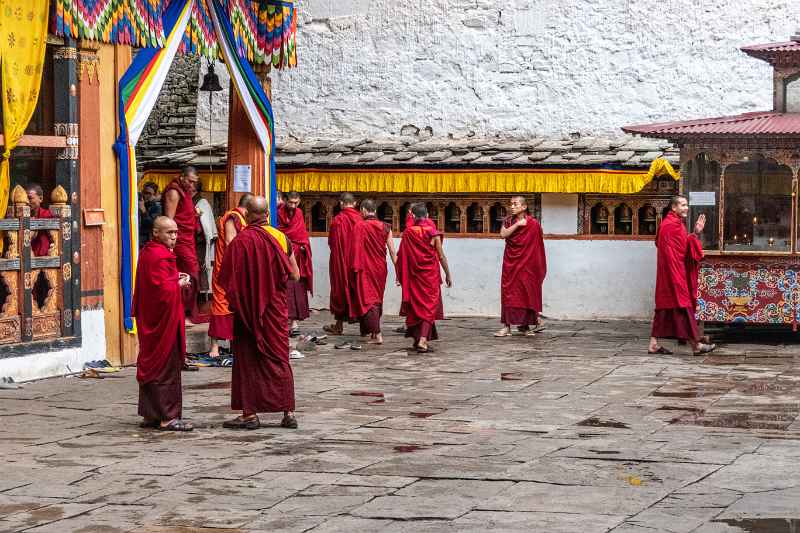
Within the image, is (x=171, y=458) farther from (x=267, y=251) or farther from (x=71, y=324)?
(x=71, y=324)

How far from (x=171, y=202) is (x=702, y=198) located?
5570mm

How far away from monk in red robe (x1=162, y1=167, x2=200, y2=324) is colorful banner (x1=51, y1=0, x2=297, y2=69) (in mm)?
1277

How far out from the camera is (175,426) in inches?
342

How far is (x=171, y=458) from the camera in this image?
7.73 metres

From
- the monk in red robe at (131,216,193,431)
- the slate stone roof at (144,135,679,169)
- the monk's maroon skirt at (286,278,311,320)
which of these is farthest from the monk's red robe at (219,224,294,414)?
the slate stone roof at (144,135,679,169)

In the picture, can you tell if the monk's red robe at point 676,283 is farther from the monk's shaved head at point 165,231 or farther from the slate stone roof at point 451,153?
the monk's shaved head at point 165,231

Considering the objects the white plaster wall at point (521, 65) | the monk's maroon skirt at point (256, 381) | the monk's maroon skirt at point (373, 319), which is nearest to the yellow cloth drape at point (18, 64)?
the monk's maroon skirt at point (256, 381)

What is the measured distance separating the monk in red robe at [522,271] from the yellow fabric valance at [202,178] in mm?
4378

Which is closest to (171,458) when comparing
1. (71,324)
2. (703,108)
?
(71,324)

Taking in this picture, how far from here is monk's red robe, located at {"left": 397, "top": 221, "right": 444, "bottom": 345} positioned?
13.5 meters

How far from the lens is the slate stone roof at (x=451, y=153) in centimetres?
1625

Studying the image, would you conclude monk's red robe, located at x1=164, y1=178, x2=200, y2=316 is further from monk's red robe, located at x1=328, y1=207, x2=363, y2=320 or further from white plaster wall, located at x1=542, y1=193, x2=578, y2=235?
white plaster wall, located at x1=542, y1=193, x2=578, y2=235

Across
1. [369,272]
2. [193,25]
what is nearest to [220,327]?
[369,272]

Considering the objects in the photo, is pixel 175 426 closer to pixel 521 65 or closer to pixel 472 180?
pixel 472 180
